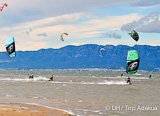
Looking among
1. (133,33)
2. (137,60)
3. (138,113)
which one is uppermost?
(133,33)

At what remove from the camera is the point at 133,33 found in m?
43.1

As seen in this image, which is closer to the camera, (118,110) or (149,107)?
(118,110)

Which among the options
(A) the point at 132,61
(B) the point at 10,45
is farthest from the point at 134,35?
(B) the point at 10,45

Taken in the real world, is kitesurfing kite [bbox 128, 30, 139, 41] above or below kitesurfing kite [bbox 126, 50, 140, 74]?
above

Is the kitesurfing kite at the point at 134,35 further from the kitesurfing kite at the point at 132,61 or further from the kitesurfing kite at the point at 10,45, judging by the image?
the kitesurfing kite at the point at 10,45

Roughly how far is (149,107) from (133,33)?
791 cm

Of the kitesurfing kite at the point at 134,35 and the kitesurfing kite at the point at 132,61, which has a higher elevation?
the kitesurfing kite at the point at 134,35

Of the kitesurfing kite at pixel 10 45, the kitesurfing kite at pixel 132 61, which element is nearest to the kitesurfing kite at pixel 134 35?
the kitesurfing kite at pixel 132 61

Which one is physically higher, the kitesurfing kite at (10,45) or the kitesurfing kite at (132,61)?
the kitesurfing kite at (10,45)

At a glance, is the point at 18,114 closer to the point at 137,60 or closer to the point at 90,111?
the point at 90,111

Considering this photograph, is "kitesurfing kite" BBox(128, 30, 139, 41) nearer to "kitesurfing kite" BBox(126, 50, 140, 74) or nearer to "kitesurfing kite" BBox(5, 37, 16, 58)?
"kitesurfing kite" BBox(126, 50, 140, 74)

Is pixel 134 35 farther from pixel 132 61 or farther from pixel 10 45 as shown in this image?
pixel 10 45

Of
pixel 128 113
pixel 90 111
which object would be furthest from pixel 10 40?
pixel 128 113

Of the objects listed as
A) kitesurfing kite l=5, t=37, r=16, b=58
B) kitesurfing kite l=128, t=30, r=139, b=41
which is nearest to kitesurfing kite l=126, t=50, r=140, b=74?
kitesurfing kite l=128, t=30, r=139, b=41
